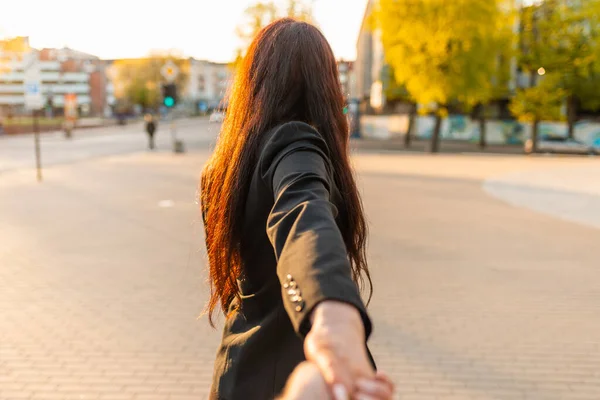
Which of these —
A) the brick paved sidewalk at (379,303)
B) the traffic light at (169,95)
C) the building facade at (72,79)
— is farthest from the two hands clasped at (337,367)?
the building facade at (72,79)

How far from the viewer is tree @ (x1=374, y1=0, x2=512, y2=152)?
28.7 meters

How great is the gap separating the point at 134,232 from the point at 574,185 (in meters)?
13.0

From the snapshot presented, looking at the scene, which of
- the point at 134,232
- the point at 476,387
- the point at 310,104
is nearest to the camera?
the point at 310,104

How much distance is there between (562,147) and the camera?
3428cm

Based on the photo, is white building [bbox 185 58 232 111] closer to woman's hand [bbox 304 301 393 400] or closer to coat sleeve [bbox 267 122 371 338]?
coat sleeve [bbox 267 122 371 338]

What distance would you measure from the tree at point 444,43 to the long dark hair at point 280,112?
29103 millimetres

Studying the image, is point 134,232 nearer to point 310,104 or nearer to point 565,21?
point 310,104

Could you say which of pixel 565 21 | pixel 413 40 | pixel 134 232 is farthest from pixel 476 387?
pixel 565 21

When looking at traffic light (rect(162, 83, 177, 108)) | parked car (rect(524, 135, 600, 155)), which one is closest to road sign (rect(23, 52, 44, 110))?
traffic light (rect(162, 83, 177, 108))

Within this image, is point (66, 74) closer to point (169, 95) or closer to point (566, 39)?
point (169, 95)

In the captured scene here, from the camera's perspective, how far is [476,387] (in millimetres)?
4293

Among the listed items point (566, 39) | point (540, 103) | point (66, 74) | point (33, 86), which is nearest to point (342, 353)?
point (33, 86)

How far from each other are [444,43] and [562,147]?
10.4 m

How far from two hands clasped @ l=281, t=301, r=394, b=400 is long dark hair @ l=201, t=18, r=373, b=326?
0.63 m
